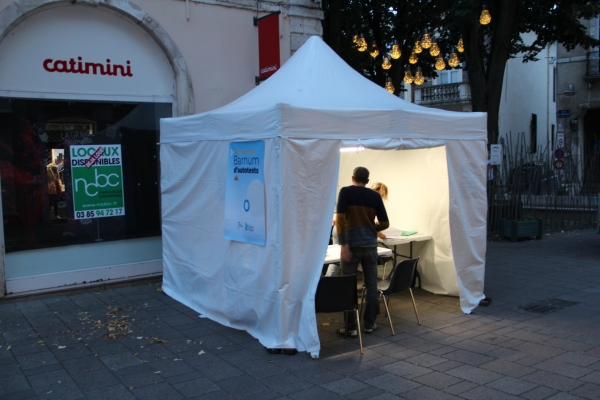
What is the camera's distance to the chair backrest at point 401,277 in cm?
586

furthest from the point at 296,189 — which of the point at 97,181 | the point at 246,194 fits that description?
the point at 97,181

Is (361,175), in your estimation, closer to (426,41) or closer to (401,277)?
(401,277)

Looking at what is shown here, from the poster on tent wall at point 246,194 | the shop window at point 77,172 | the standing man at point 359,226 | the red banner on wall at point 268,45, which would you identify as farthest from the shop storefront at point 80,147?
the standing man at point 359,226

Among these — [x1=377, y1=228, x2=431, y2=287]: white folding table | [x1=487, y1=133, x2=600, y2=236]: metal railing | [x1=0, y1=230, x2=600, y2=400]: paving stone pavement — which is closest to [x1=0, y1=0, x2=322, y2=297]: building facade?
[x1=0, y1=230, x2=600, y2=400]: paving stone pavement

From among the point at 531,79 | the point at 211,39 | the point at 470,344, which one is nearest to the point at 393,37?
the point at 211,39

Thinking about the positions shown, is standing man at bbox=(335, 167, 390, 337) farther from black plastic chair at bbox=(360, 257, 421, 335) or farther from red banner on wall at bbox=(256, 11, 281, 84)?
red banner on wall at bbox=(256, 11, 281, 84)

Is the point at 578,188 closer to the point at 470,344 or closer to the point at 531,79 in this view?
the point at 470,344

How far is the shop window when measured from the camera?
764 centimetres

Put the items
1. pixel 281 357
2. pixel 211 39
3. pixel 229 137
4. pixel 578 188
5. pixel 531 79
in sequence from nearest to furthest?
pixel 281 357
pixel 229 137
pixel 211 39
pixel 578 188
pixel 531 79

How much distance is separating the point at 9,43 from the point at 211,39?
298 cm

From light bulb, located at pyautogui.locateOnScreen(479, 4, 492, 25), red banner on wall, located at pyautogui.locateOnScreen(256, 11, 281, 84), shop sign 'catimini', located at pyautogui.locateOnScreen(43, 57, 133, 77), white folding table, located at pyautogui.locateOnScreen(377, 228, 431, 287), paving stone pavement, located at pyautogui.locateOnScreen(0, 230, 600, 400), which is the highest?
light bulb, located at pyautogui.locateOnScreen(479, 4, 492, 25)

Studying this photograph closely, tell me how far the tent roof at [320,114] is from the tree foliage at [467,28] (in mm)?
5982

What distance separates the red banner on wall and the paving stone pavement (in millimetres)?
4130

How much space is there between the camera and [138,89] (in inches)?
337
